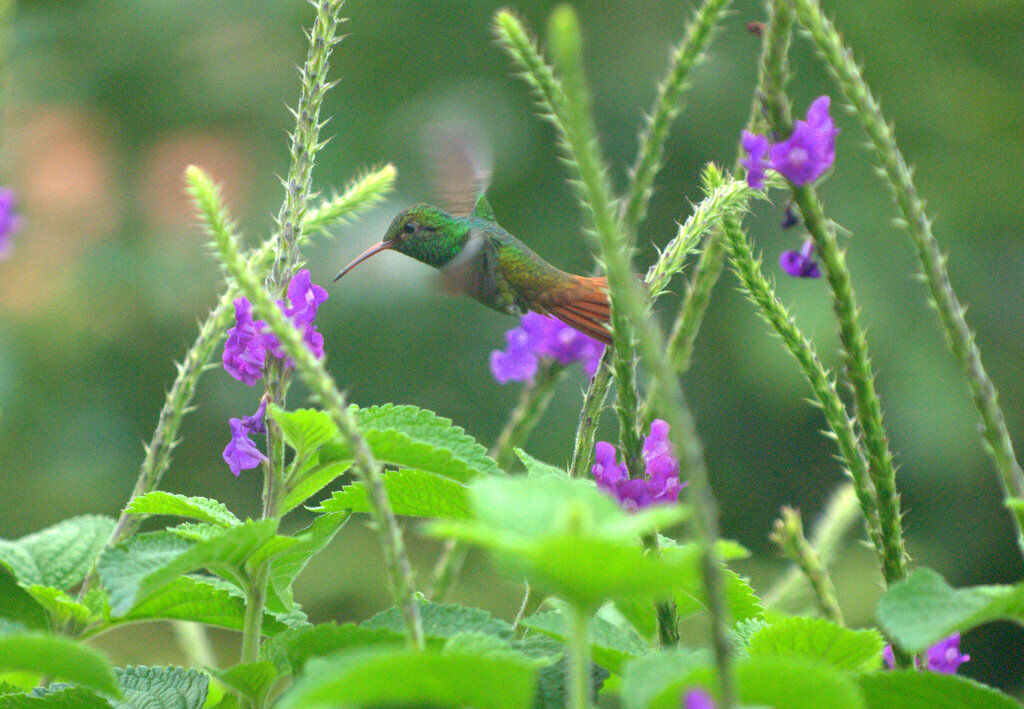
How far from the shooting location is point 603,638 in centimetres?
52

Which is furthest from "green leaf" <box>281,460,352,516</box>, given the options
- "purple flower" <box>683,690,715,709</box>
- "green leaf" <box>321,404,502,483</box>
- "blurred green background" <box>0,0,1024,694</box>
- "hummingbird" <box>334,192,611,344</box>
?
"blurred green background" <box>0,0,1024,694</box>

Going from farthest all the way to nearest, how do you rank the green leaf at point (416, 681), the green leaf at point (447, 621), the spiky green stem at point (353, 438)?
the green leaf at point (447, 621), the spiky green stem at point (353, 438), the green leaf at point (416, 681)

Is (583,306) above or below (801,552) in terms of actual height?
above

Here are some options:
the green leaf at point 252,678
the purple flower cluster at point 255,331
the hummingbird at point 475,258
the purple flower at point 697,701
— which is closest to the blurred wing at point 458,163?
the hummingbird at point 475,258

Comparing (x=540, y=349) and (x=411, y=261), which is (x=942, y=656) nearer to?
(x=540, y=349)

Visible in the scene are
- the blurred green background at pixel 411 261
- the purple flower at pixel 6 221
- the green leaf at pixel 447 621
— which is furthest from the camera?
the blurred green background at pixel 411 261

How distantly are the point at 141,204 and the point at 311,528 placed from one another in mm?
4713

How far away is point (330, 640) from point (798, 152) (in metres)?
0.36

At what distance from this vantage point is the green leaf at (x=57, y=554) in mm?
724

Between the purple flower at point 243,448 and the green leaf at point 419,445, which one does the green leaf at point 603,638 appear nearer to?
the green leaf at point 419,445

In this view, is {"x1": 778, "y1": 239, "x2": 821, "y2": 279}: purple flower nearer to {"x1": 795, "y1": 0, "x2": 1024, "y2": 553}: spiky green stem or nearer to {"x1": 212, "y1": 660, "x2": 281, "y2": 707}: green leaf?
{"x1": 795, "y1": 0, "x2": 1024, "y2": 553}: spiky green stem

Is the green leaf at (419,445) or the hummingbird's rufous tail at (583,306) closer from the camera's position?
the green leaf at (419,445)

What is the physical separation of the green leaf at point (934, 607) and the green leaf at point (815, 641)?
3.2 inches

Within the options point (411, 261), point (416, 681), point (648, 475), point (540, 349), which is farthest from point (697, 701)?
point (411, 261)
